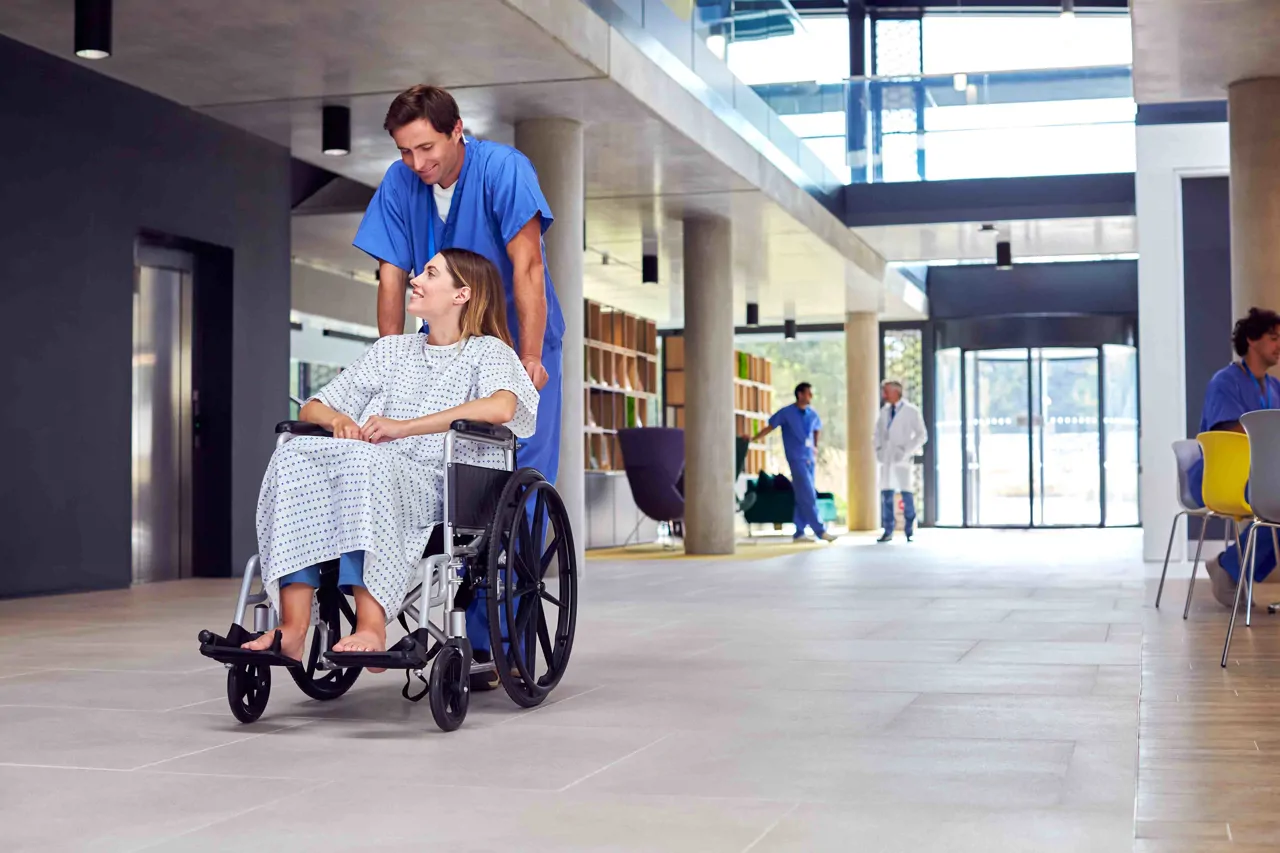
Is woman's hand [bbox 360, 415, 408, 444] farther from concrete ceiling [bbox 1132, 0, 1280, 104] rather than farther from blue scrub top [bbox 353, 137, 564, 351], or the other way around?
concrete ceiling [bbox 1132, 0, 1280, 104]

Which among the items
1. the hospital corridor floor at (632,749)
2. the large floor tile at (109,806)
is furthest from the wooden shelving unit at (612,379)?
the large floor tile at (109,806)

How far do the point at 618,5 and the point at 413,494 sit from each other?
5.71 m

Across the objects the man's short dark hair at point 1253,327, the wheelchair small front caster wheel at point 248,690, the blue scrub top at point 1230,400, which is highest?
the man's short dark hair at point 1253,327

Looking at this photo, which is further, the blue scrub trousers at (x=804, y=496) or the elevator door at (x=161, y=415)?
the blue scrub trousers at (x=804, y=496)

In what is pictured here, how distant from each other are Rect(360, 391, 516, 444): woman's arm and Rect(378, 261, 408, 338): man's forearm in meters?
0.46

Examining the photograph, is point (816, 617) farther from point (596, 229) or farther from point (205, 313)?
point (596, 229)

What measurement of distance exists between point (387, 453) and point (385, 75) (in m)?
5.14

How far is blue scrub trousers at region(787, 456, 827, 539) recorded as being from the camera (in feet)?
46.5

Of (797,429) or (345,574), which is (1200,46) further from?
(797,429)

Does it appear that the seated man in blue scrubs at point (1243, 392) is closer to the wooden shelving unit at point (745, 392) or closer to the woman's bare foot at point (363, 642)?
the woman's bare foot at point (363, 642)

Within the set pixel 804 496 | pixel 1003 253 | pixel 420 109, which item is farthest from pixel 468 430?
pixel 1003 253

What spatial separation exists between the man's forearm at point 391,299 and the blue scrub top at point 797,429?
10637mm

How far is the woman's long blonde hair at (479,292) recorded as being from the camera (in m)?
3.40

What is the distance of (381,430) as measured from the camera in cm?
311
